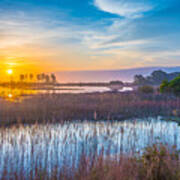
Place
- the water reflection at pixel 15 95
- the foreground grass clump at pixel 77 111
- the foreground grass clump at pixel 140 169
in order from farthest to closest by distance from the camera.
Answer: the water reflection at pixel 15 95 → the foreground grass clump at pixel 77 111 → the foreground grass clump at pixel 140 169

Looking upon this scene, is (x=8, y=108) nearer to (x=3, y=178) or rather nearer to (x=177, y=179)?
(x=3, y=178)

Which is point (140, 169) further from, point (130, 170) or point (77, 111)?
point (77, 111)

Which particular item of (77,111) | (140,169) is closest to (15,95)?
(77,111)

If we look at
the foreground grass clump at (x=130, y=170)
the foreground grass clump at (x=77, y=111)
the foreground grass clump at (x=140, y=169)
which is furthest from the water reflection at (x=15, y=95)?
the foreground grass clump at (x=140, y=169)

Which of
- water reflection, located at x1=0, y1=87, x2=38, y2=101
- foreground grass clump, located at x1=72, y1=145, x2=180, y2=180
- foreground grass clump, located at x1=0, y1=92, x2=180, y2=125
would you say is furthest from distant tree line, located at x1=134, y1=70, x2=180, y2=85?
foreground grass clump, located at x1=72, y1=145, x2=180, y2=180

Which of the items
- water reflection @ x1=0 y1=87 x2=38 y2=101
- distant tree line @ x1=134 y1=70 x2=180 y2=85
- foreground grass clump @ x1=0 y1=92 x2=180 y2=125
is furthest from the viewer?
distant tree line @ x1=134 y1=70 x2=180 y2=85

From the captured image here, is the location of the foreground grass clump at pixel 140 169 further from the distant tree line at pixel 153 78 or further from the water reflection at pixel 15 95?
the distant tree line at pixel 153 78

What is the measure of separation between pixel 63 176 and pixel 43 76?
157 m

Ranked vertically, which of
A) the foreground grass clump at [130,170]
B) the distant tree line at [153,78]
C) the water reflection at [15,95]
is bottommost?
the foreground grass clump at [130,170]

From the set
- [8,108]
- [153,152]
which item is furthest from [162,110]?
[153,152]

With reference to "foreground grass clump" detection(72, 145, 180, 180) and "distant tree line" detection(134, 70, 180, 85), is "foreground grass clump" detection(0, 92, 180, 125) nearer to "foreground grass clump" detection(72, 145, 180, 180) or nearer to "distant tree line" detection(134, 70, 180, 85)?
"foreground grass clump" detection(72, 145, 180, 180)

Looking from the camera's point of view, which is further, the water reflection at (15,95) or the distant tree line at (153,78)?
the distant tree line at (153,78)

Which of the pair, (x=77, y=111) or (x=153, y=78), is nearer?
(x=77, y=111)

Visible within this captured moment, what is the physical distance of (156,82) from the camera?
317 feet
